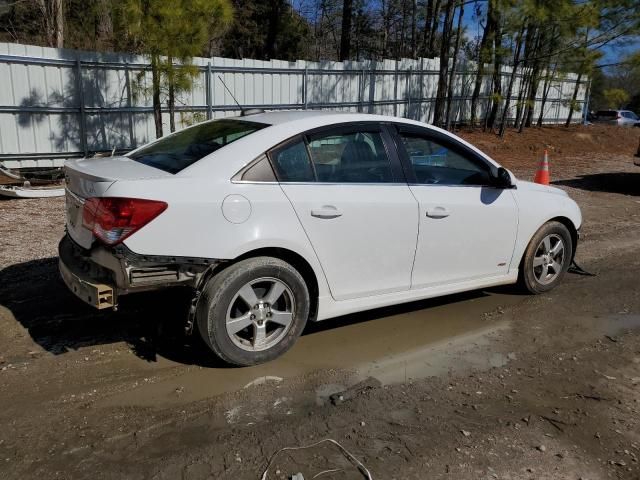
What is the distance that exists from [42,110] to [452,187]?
31.4 ft

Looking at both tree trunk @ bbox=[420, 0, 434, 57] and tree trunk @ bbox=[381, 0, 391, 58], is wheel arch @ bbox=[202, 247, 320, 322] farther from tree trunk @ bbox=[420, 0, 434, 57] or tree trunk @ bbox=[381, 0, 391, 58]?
tree trunk @ bbox=[381, 0, 391, 58]

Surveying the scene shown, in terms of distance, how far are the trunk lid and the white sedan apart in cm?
1

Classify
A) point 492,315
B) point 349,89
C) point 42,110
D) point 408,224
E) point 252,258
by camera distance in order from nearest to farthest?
point 252,258 → point 408,224 → point 492,315 → point 42,110 → point 349,89

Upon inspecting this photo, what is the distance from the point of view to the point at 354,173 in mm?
4312

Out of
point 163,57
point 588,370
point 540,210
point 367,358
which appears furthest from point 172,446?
point 163,57

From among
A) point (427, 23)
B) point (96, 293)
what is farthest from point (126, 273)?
point (427, 23)

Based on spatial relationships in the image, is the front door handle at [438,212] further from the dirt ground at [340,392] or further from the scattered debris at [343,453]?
the scattered debris at [343,453]

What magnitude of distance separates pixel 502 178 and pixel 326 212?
1.78 meters

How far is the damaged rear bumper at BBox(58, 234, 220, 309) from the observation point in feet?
11.6

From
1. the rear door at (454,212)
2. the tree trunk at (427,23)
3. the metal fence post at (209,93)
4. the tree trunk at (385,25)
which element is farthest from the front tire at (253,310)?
the tree trunk at (385,25)

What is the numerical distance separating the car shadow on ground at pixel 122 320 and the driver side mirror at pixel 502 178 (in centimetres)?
116

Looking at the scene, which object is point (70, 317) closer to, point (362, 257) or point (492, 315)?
point (362, 257)

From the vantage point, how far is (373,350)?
4367mm

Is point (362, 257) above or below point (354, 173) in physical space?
below
